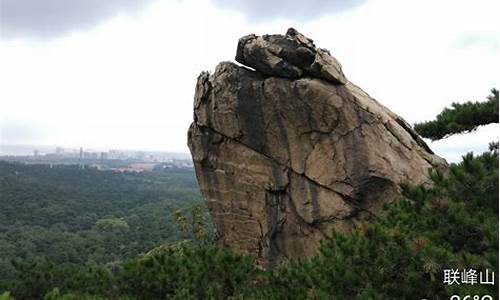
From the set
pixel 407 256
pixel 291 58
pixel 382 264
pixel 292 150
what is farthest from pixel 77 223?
pixel 407 256

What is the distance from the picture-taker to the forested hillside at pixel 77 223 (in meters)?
33.1

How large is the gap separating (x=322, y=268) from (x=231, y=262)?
214cm

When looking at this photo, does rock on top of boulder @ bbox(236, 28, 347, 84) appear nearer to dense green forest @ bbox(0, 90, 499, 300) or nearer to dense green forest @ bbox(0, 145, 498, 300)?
dense green forest @ bbox(0, 90, 499, 300)

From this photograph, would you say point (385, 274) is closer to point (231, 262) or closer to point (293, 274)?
point (293, 274)

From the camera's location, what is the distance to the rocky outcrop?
28.8 feet

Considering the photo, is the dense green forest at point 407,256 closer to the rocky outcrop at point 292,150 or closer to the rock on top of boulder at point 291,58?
the rocky outcrop at point 292,150

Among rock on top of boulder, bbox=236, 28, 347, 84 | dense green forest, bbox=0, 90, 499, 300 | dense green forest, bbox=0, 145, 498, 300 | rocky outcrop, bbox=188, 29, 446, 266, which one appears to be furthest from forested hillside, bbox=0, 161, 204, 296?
rock on top of boulder, bbox=236, 28, 347, 84

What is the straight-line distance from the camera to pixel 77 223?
49.2m

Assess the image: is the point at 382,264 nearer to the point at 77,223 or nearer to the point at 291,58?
the point at 291,58

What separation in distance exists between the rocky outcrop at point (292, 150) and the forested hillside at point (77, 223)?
727cm

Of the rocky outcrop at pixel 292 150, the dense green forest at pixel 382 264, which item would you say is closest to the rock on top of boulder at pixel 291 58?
the rocky outcrop at pixel 292 150

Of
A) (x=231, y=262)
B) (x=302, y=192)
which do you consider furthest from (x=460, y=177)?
(x=302, y=192)

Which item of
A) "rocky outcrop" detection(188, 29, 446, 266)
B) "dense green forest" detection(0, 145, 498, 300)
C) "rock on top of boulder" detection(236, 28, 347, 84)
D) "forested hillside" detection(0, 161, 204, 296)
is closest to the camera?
"dense green forest" detection(0, 145, 498, 300)

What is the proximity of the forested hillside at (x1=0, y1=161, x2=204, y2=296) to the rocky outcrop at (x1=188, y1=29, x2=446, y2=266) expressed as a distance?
727 cm
